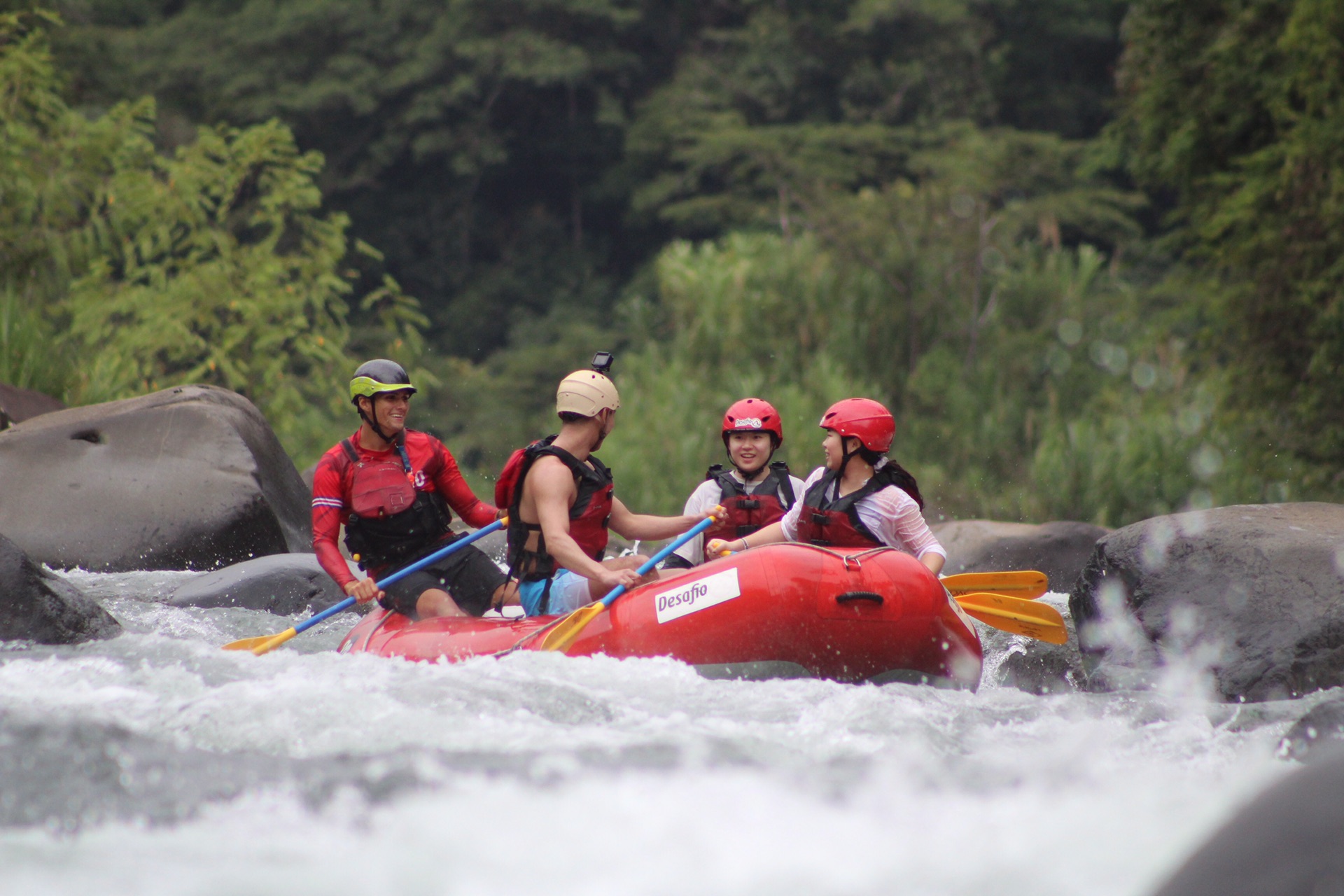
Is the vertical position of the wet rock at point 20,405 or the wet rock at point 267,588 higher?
the wet rock at point 20,405

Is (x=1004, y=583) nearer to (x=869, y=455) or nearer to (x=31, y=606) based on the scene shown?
(x=869, y=455)

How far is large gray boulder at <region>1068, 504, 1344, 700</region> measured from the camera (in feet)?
16.5

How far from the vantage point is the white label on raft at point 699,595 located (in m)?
4.57

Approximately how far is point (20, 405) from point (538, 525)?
20.1 feet

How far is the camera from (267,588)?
6875 millimetres

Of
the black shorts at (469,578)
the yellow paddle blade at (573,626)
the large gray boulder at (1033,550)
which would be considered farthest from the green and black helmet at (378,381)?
the large gray boulder at (1033,550)

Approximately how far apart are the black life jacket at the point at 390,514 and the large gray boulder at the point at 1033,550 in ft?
14.1

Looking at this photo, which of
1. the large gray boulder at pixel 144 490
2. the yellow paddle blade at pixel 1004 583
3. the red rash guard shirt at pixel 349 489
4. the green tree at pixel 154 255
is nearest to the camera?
the red rash guard shirt at pixel 349 489

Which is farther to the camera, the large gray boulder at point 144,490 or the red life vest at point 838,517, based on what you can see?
the large gray boulder at point 144,490

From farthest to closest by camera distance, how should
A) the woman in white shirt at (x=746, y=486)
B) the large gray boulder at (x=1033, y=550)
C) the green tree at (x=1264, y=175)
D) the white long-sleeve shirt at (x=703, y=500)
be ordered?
1. the large gray boulder at (x=1033, y=550)
2. the green tree at (x=1264, y=175)
3. the white long-sleeve shirt at (x=703, y=500)
4. the woman in white shirt at (x=746, y=486)

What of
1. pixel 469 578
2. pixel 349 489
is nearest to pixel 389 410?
pixel 349 489

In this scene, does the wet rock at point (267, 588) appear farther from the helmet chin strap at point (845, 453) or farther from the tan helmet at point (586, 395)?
the helmet chin strap at point (845, 453)

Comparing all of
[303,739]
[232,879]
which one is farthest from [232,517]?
[232,879]

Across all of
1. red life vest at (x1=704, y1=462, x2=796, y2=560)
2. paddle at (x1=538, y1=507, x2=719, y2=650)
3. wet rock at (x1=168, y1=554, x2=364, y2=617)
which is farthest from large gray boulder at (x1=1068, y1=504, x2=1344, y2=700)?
wet rock at (x1=168, y1=554, x2=364, y2=617)
